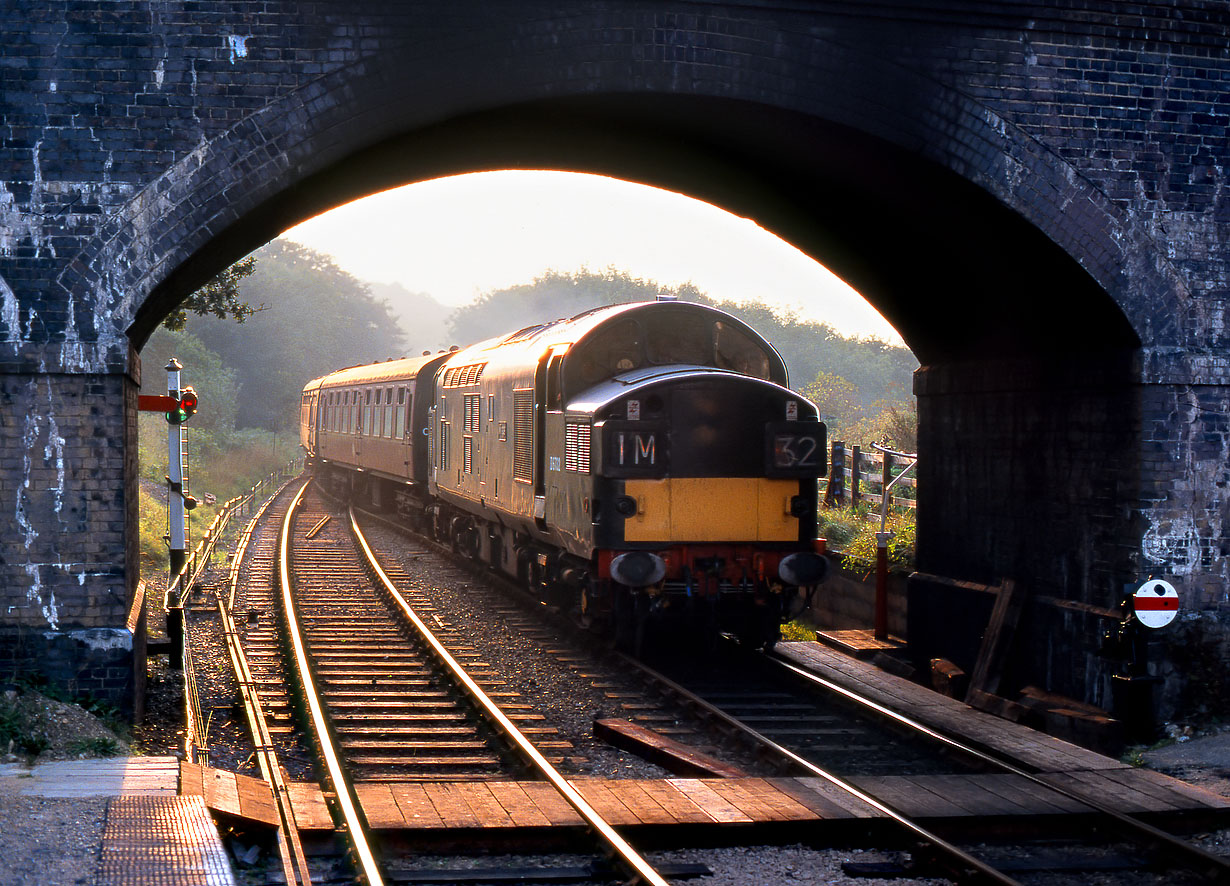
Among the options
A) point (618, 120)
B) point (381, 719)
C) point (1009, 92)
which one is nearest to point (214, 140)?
point (618, 120)

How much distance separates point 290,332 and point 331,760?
6215 centimetres

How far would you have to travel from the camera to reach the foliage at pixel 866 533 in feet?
52.6

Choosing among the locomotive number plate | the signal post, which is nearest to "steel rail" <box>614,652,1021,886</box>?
the locomotive number plate

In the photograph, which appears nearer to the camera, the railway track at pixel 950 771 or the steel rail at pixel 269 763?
the steel rail at pixel 269 763

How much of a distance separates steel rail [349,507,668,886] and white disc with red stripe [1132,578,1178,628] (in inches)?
189

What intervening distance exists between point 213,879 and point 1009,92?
8.23m

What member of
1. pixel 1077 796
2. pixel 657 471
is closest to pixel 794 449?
pixel 657 471

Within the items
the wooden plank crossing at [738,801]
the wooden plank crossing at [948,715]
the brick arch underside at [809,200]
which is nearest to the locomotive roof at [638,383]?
the brick arch underside at [809,200]

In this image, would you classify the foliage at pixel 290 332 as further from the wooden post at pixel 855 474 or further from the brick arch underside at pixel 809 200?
the brick arch underside at pixel 809 200

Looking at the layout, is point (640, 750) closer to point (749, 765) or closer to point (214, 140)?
point (749, 765)

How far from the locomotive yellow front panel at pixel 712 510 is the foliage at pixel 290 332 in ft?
160

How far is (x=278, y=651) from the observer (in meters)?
Answer: 12.8

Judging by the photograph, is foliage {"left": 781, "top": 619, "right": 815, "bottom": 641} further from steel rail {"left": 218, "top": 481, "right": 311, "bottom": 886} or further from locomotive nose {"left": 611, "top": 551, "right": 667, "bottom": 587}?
steel rail {"left": 218, "top": 481, "right": 311, "bottom": 886}

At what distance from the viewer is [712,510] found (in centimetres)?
1141
